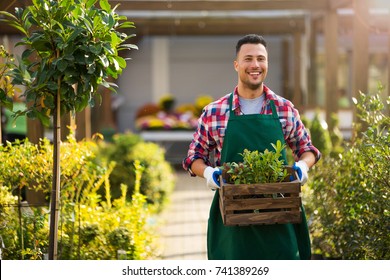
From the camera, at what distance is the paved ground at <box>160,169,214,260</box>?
567cm

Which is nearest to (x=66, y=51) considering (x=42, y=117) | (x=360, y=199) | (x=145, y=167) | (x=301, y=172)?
(x=42, y=117)

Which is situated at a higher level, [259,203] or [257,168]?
[257,168]

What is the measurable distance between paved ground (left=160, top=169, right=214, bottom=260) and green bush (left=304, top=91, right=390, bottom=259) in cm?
118

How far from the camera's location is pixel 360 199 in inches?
154

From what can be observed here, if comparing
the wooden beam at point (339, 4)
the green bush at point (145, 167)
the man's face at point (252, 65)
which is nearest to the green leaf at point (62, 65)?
the man's face at point (252, 65)

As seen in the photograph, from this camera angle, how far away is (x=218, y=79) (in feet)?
53.7

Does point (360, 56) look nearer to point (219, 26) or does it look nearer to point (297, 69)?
point (297, 69)

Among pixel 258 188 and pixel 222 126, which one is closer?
pixel 258 188

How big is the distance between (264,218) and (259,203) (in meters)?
0.07

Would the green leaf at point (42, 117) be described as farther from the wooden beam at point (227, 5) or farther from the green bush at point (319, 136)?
the green bush at point (319, 136)

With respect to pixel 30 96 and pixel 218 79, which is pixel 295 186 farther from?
pixel 218 79

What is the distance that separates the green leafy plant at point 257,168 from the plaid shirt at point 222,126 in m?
0.24

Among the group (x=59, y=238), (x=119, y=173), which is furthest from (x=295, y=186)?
(x=119, y=173)

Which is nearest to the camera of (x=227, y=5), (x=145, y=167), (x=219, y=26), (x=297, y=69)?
(x=145, y=167)
